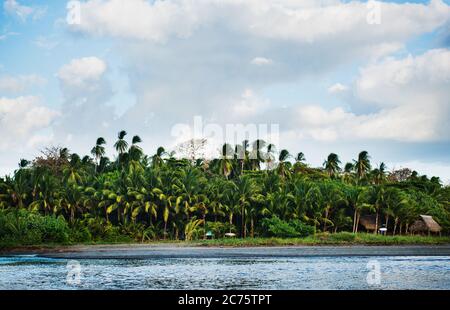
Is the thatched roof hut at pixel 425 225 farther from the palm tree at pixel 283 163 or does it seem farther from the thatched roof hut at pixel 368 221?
the palm tree at pixel 283 163

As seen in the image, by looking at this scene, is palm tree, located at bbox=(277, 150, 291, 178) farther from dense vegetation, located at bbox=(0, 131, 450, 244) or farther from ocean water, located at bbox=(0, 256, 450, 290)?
ocean water, located at bbox=(0, 256, 450, 290)

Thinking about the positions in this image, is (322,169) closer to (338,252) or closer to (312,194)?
(312,194)

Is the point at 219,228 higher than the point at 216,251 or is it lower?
higher

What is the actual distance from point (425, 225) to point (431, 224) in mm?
648

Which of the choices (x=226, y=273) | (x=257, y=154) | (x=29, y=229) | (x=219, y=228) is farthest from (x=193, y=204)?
(x=226, y=273)

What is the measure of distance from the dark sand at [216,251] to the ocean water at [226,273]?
7.79 ft

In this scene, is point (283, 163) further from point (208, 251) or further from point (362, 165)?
point (208, 251)

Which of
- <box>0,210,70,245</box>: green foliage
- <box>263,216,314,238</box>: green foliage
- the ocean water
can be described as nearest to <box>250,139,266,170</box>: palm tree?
<box>263,216,314,238</box>: green foliage

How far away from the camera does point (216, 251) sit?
3497 cm

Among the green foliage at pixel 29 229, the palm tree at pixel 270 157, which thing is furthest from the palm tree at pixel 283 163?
the green foliage at pixel 29 229

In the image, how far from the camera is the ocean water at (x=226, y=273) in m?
18.5

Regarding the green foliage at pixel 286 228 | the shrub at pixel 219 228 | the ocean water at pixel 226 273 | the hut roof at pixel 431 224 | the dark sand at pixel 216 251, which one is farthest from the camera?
the hut roof at pixel 431 224

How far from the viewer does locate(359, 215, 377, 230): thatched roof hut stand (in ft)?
149

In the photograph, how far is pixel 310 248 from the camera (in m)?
36.7
